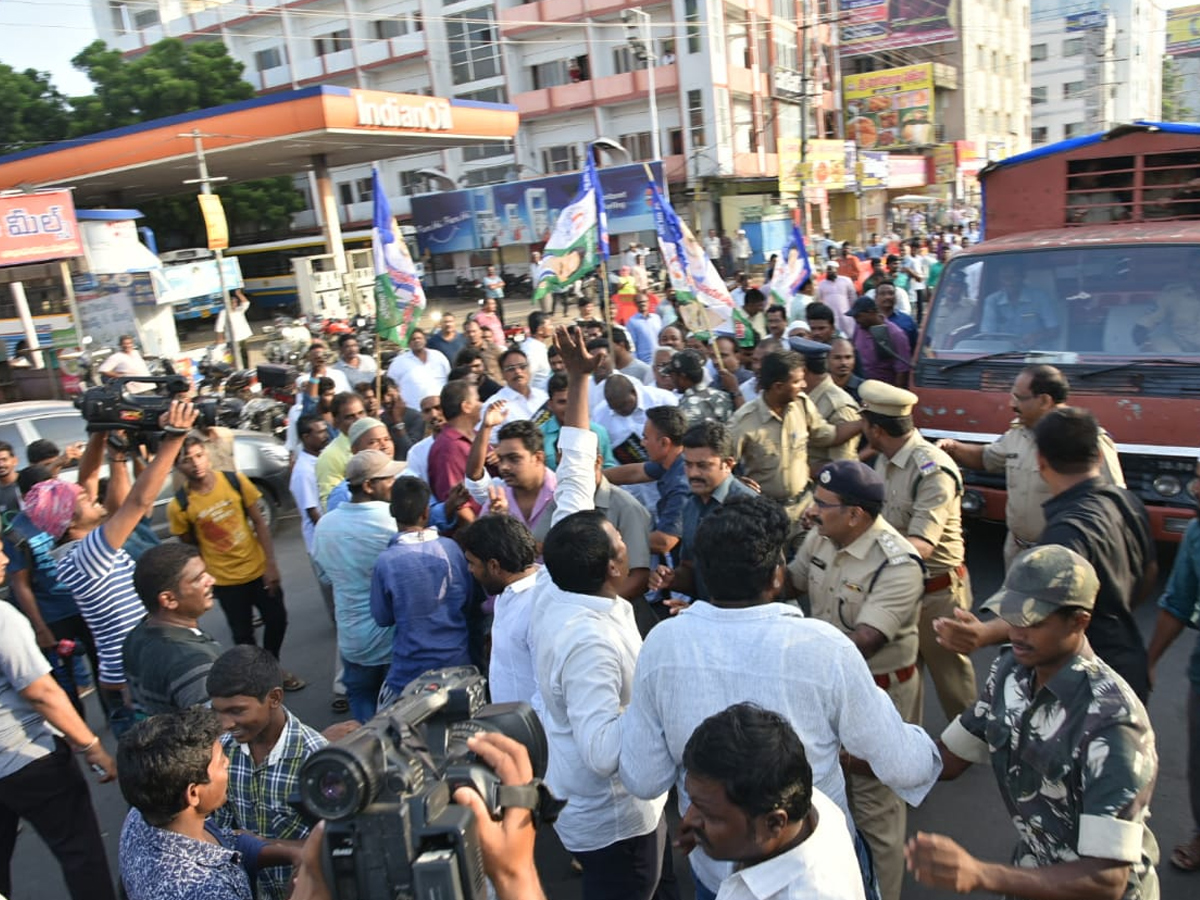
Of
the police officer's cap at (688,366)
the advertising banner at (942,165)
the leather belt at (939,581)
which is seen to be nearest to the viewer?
the leather belt at (939,581)

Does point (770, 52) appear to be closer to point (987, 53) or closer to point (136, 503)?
point (987, 53)

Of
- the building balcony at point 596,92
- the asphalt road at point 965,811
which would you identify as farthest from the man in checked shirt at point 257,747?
the building balcony at point 596,92

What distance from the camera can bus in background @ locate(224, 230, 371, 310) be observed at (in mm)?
31609

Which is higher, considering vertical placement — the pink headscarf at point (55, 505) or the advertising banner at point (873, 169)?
the advertising banner at point (873, 169)

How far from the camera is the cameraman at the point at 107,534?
3406 millimetres

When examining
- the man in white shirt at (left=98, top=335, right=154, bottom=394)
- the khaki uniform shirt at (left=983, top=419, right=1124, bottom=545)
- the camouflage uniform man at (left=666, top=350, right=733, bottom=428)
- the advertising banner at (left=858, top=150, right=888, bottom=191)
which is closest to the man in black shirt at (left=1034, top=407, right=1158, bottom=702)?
the khaki uniform shirt at (left=983, top=419, right=1124, bottom=545)

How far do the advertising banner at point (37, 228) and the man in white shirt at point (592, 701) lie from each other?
15.6 meters

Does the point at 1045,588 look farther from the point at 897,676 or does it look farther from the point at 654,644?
the point at 897,676

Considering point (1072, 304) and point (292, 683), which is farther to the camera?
point (1072, 304)

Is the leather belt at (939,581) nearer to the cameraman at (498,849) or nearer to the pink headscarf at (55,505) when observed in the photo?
the cameraman at (498,849)

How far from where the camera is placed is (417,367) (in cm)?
830

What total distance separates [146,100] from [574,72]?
16.1 m

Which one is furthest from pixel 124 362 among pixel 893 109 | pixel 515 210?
pixel 893 109

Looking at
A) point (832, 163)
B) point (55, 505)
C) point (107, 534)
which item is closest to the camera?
point (107, 534)
